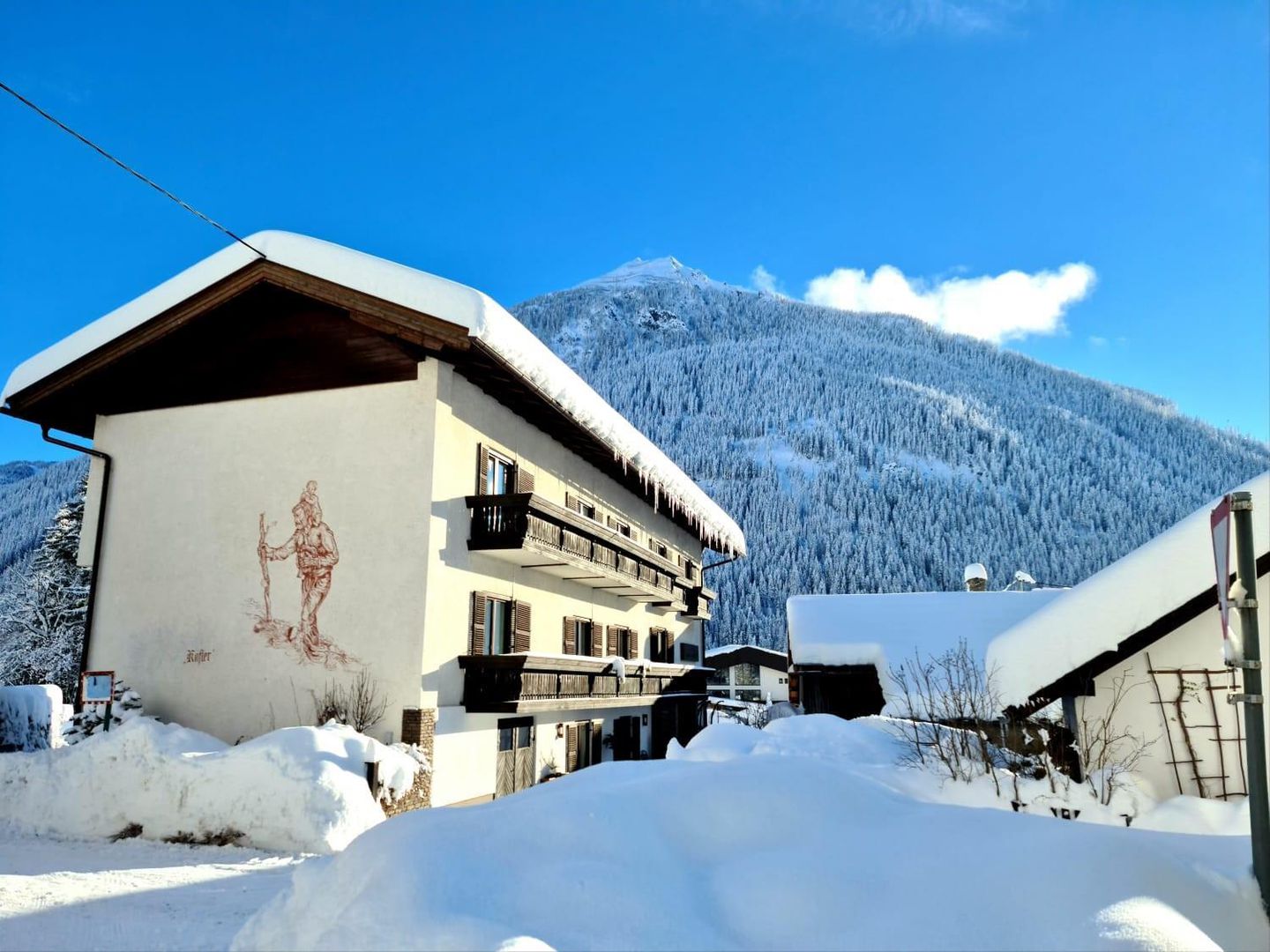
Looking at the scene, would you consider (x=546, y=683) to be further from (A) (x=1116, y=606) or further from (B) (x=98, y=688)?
(A) (x=1116, y=606)

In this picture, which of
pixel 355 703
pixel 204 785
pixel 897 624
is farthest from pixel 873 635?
pixel 204 785

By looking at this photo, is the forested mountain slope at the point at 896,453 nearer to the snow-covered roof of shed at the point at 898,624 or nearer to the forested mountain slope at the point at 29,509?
the snow-covered roof of shed at the point at 898,624

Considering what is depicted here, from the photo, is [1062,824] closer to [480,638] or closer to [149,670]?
[480,638]

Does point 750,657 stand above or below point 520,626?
below

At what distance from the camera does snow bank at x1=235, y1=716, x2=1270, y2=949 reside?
3.96 metres

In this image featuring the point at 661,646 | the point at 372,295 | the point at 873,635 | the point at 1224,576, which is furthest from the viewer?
the point at 661,646

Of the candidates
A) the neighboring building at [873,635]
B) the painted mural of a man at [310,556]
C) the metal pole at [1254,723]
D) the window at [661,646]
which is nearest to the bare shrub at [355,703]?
the painted mural of a man at [310,556]

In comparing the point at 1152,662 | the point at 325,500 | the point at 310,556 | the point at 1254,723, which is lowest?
the point at 1254,723

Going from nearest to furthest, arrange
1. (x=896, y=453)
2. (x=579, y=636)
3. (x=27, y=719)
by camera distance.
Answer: (x=27, y=719)
(x=579, y=636)
(x=896, y=453)

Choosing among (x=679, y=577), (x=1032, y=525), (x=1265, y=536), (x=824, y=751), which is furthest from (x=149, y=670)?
(x=1032, y=525)

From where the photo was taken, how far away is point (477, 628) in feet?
53.1

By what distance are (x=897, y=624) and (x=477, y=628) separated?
37.8 feet

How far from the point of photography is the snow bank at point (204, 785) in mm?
12148

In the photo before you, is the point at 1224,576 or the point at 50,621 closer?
the point at 1224,576
